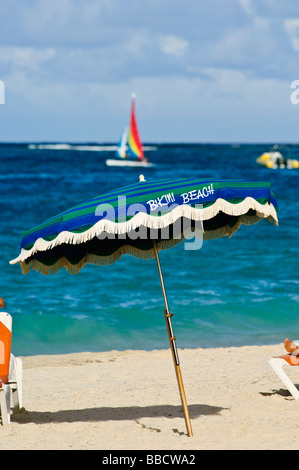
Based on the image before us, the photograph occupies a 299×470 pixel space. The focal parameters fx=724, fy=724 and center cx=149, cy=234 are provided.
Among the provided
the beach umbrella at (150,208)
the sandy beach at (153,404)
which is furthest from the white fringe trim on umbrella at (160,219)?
the sandy beach at (153,404)

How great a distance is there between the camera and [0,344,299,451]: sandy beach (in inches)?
244

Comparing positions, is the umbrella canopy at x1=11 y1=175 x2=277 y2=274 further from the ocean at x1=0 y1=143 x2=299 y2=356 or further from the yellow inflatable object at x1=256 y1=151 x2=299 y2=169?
the yellow inflatable object at x1=256 y1=151 x2=299 y2=169

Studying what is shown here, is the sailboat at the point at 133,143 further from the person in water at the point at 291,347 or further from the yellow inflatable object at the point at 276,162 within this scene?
the person in water at the point at 291,347

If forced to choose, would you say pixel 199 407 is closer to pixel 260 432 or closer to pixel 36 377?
pixel 260 432

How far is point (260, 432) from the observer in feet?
20.6

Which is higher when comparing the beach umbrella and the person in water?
the beach umbrella

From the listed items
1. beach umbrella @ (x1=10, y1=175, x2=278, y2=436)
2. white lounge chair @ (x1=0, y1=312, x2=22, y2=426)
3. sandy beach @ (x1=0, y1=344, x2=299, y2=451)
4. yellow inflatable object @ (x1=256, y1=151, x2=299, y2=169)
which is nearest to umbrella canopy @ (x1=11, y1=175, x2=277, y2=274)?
beach umbrella @ (x1=10, y1=175, x2=278, y2=436)

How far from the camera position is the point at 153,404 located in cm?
759

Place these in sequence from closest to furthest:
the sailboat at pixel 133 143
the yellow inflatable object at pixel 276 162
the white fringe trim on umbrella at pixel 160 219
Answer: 1. the white fringe trim on umbrella at pixel 160 219
2. the sailboat at pixel 133 143
3. the yellow inflatable object at pixel 276 162

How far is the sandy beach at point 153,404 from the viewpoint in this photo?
6.19 metres

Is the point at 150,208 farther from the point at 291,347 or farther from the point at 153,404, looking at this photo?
the point at 153,404

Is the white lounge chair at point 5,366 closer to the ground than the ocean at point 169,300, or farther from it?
closer to the ground
